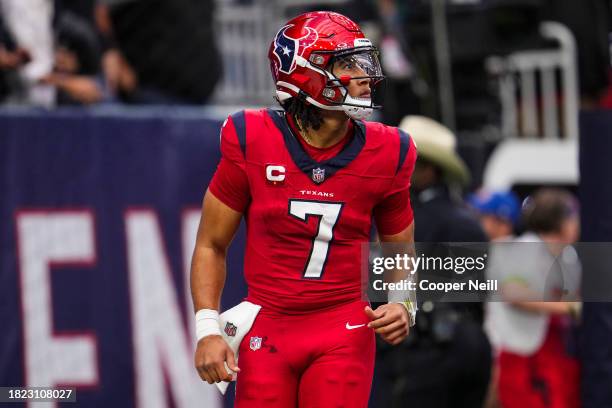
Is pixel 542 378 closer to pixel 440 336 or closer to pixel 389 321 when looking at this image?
pixel 440 336

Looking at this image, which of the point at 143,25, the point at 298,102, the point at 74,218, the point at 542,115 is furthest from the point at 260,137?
the point at 542,115

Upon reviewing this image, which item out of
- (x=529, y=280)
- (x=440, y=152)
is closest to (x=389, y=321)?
(x=440, y=152)

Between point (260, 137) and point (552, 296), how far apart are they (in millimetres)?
3392

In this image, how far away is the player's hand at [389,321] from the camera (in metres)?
4.90

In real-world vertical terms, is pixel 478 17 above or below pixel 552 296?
above

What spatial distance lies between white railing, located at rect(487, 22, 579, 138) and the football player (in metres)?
8.10

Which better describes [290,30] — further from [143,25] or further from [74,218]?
[143,25]

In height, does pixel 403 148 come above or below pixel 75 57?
below

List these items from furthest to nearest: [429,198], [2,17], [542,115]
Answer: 1. [542,115]
2. [2,17]
3. [429,198]

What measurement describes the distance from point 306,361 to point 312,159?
728 millimetres

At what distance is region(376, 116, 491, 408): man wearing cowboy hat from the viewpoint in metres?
7.11

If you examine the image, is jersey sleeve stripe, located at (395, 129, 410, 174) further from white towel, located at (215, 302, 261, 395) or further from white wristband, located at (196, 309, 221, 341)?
white wristband, located at (196, 309, 221, 341)

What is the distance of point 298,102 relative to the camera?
510 centimetres

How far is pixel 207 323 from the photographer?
4.98 m
